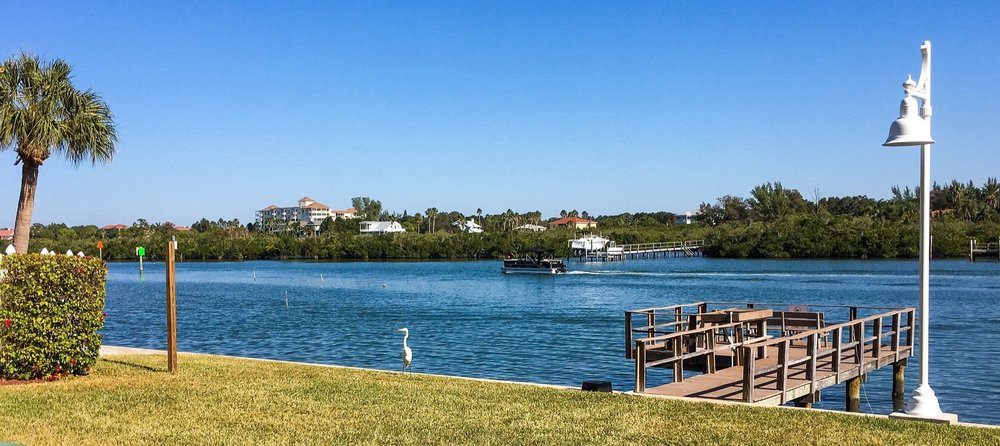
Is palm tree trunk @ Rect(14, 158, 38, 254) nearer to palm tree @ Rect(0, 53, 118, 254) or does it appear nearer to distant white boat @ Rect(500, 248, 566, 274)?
palm tree @ Rect(0, 53, 118, 254)

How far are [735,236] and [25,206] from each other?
11303cm

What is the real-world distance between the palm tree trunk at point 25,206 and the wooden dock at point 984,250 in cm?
9923

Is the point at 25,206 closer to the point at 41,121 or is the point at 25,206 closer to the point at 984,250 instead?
the point at 41,121

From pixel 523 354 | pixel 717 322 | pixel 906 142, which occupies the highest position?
pixel 906 142

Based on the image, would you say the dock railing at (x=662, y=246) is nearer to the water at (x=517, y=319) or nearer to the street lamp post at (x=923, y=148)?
the water at (x=517, y=319)

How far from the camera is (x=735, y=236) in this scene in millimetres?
125312

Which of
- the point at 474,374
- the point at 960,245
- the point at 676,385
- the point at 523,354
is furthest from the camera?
the point at 960,245

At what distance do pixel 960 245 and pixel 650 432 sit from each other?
112m

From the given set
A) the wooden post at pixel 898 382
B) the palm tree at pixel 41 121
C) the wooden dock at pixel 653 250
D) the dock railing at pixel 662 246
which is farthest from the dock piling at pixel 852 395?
the dock railing at pixel 662 246

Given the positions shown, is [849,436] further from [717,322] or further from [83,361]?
[83,361]

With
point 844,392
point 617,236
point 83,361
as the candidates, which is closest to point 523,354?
point 844,392

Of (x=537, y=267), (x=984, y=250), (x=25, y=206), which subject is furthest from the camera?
(x=984, y=250)

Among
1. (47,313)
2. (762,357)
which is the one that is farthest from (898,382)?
(47,313)

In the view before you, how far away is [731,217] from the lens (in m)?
161
